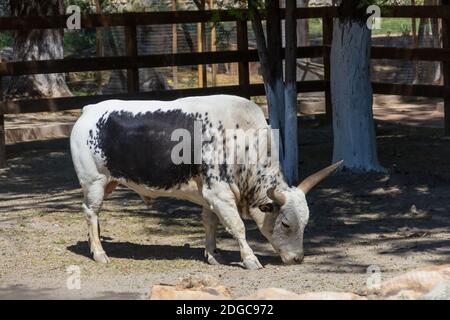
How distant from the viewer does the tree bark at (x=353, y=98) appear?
38.4 feet

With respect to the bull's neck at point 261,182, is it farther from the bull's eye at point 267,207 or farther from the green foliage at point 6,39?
the green foliage at point 6,39

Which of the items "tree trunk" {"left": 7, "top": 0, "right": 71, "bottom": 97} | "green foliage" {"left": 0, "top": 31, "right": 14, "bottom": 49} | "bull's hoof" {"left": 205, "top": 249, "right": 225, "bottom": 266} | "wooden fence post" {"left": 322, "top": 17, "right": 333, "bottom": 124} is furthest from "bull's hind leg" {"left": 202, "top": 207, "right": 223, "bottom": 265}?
"green foliage" {"left": 0, "top": 31, "right": 14, "bottom": 49}

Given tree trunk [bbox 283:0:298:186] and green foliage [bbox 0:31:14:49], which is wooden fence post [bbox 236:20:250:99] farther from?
green foliage [bbox 0:31:14:49]

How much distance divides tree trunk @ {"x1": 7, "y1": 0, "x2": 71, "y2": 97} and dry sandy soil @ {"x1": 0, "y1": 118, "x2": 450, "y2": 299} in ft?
14.2

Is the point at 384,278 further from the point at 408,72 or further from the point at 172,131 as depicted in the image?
the point at 408,72

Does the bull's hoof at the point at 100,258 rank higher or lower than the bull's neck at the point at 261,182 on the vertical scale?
lower

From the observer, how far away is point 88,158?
28.6ft

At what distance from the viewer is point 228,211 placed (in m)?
8.34

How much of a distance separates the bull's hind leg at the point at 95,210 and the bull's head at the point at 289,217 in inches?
52.7

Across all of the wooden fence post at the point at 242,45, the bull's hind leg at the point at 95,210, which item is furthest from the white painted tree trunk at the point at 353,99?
the bull's hind leg at the point at 95,210

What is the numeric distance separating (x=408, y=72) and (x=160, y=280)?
15227 mm

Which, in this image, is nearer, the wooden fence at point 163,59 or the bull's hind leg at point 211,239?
the bull's hind leg at point 211,239

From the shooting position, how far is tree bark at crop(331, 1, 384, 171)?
1171 centimetres

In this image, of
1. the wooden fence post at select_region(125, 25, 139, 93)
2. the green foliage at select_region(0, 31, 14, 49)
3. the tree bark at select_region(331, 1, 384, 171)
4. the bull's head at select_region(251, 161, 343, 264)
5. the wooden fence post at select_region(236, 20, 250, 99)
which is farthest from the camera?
the green foliage at select_region(0, 31, 14, 49)
